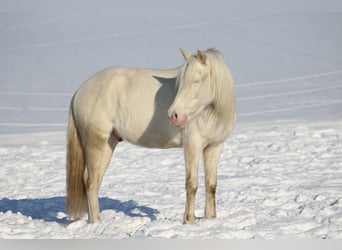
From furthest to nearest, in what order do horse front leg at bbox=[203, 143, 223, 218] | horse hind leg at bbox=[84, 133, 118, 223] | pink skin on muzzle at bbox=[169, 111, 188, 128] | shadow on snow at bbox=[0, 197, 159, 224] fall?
1. shadow on snow at bbox=[0, 197, 159, 224]
2. horse hind leg at bbox=[84, 133, 118, 223]
3. horse front leg at bbox=[203, 143, 223, 218]
4. pink skin on muzzle at bbox=[169, 111, 188, 128]

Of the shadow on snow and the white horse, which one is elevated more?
the white horse

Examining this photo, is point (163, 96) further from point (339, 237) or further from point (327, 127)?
point (327, 127)

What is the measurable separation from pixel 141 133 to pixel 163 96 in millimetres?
355

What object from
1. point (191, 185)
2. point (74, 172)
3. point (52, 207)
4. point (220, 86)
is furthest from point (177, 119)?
point (52, 207)

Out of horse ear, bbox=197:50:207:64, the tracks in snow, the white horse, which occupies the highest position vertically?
horse ear, bbox=197:50:207:64

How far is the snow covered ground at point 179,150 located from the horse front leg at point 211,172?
0.11 m

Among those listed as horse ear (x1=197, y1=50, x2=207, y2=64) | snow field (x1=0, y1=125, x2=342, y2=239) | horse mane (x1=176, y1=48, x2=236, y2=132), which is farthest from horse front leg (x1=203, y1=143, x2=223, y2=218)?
horse ear (x1=197, y1=50, x2=207, y2=64)

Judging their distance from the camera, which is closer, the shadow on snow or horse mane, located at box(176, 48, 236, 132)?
horse mane, located at box(176, 48, 236, 132)

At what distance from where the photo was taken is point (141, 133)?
543 centimetres

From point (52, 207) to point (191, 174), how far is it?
2.16m

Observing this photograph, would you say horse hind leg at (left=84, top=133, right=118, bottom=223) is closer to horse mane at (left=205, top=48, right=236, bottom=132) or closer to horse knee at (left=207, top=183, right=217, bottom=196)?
horse knee at (left=207, top=183, right=217, bottom=196)

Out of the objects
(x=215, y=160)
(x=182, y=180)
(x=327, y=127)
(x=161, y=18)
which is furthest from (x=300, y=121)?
(x=161, y=18)

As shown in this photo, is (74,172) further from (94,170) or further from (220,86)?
(220,86)

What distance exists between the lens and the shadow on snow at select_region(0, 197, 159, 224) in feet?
20.7
